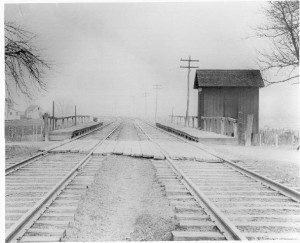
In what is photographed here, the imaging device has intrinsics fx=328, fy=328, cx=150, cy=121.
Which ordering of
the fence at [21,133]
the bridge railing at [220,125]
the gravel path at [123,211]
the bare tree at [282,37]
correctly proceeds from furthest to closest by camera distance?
the fence at [21,133] → the bridge railing at [220,125] → the bare tree at [282,37] → the gravel path at [123,211]

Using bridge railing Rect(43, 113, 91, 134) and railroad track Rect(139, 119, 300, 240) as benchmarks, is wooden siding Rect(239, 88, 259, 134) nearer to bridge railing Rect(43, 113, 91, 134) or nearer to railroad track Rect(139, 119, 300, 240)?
bridge railing Rect(43, 113, 91, 134)

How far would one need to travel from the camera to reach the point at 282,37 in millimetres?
12102

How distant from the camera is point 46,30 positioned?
29.6 ft

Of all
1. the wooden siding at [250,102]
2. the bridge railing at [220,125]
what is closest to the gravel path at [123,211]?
the bridge railing at [220,125]

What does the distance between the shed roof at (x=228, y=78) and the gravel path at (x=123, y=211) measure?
19.4 meters

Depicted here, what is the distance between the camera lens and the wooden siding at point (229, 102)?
1018 inches

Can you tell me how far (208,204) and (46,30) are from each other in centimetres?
675

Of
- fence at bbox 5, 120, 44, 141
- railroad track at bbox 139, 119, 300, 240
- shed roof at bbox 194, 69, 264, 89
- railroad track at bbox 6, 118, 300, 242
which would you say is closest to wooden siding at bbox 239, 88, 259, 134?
shed roof at bbox 194, 69, 264, 89

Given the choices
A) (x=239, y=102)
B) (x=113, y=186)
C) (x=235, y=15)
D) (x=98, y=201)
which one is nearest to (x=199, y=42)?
(x=235, y=15)

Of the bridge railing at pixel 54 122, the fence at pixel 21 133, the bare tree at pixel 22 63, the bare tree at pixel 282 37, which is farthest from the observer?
the fence at pixel 21 133

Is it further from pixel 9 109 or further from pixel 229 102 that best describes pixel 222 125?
pixel 9 109

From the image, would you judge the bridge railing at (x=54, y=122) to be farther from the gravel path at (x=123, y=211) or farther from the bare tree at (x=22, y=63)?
the gravel path at (x=123, y=211)

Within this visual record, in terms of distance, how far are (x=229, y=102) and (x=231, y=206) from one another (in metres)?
21.8

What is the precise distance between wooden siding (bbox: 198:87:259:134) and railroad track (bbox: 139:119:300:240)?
60.6ft
